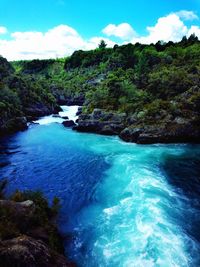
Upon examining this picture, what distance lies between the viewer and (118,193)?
30281 millimetres

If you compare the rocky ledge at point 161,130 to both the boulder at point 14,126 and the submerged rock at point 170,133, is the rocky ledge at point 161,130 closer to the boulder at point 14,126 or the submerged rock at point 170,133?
the submerged rock at point 170,133

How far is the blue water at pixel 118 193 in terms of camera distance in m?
20.2

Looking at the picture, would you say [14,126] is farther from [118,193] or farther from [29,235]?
[29,235]

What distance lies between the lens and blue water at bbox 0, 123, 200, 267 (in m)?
20.2

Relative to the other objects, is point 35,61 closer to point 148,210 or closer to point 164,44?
point 164,44

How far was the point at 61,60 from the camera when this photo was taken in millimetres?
194125

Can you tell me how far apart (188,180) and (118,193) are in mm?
10330

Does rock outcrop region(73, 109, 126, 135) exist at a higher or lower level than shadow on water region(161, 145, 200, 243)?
higher

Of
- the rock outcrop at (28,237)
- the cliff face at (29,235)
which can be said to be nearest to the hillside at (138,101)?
the cliff face at (29,235)

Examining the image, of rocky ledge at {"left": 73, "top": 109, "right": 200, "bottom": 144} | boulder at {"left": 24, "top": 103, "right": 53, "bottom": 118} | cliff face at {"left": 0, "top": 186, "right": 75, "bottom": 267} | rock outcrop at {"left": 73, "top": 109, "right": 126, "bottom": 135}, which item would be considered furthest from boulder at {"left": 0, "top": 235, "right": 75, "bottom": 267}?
boulder at {"left": 24, "top": 103, "right": 53, "bottom": 118}

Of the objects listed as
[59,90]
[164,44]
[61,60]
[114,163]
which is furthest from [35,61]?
[114,163]

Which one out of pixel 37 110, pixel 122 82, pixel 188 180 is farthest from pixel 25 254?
pixel 37 110

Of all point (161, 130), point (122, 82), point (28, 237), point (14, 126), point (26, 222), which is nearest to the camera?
point (28, 237)

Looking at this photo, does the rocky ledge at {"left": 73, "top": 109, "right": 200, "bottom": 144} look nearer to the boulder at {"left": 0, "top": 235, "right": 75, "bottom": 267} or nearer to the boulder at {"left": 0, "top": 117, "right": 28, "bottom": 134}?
the boulder at {"left": 0, "top": 117, "right": 28, "bottom": 134}
